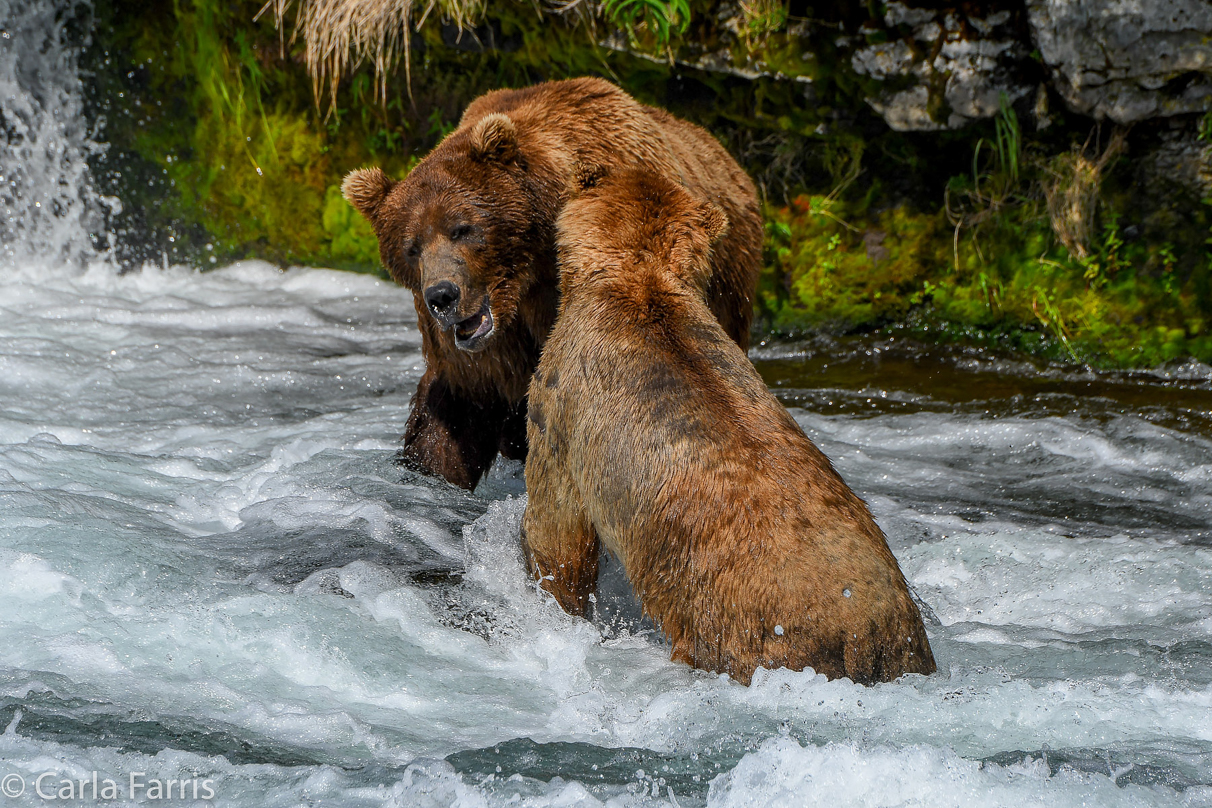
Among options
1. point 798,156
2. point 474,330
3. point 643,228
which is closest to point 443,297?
point 474,330

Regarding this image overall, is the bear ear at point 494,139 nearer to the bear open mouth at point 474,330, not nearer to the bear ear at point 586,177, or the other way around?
the bear ear at point 586,177

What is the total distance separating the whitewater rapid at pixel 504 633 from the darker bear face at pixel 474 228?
33.8 inches

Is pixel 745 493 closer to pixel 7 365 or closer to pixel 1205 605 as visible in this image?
pixel 1205 605

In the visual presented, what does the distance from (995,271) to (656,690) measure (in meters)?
4.96

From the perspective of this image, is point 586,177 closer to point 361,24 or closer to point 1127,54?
point 1127,54

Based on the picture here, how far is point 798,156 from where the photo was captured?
7.53 meters

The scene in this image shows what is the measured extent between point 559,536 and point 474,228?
1.45 metres

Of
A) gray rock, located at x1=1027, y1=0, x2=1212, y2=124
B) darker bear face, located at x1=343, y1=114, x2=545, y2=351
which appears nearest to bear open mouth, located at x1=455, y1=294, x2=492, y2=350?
darker bear face, located at x1=343, y1=114, x2=545, y2=351

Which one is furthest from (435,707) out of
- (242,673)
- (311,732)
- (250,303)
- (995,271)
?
(250,303)

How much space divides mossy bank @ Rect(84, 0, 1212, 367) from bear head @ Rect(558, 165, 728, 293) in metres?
3.33

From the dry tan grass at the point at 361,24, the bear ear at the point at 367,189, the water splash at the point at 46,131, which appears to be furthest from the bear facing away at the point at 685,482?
the water splash at the point at 46,131

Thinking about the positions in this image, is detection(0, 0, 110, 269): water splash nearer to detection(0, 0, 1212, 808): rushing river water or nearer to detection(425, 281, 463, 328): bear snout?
detection(0, 0, 1212, 808): rushing river water

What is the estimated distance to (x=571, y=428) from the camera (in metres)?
3.46

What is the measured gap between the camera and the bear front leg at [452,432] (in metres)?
5.11
